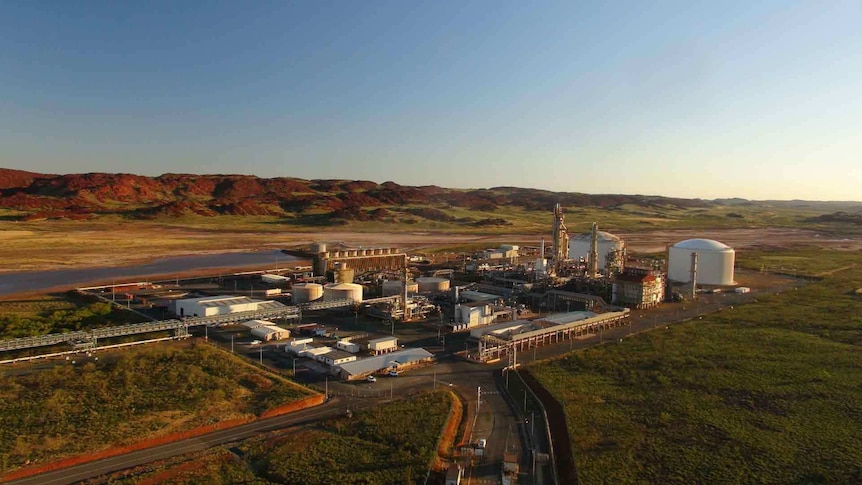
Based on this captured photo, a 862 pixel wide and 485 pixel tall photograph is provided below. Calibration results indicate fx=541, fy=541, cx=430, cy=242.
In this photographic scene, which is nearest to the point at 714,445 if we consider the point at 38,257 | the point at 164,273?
the point at 164,273

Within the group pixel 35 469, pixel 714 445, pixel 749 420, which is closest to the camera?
pixel 35 469

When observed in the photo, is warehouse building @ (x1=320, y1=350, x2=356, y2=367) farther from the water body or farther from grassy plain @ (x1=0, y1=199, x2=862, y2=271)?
grassy plain @ (x1=0, y1=199, x2=862, y2=271)

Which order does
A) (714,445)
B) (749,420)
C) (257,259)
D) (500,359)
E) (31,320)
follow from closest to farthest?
(714,445) < (749,420) < (500,359) < (31,320) < (257,259)

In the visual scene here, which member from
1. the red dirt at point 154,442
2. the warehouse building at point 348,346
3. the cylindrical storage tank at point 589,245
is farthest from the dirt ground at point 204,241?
the red dirt at point 154,442

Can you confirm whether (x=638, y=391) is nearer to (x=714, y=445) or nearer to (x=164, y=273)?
(x=714, y=445)

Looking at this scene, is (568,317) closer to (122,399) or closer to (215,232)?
(122,399)
